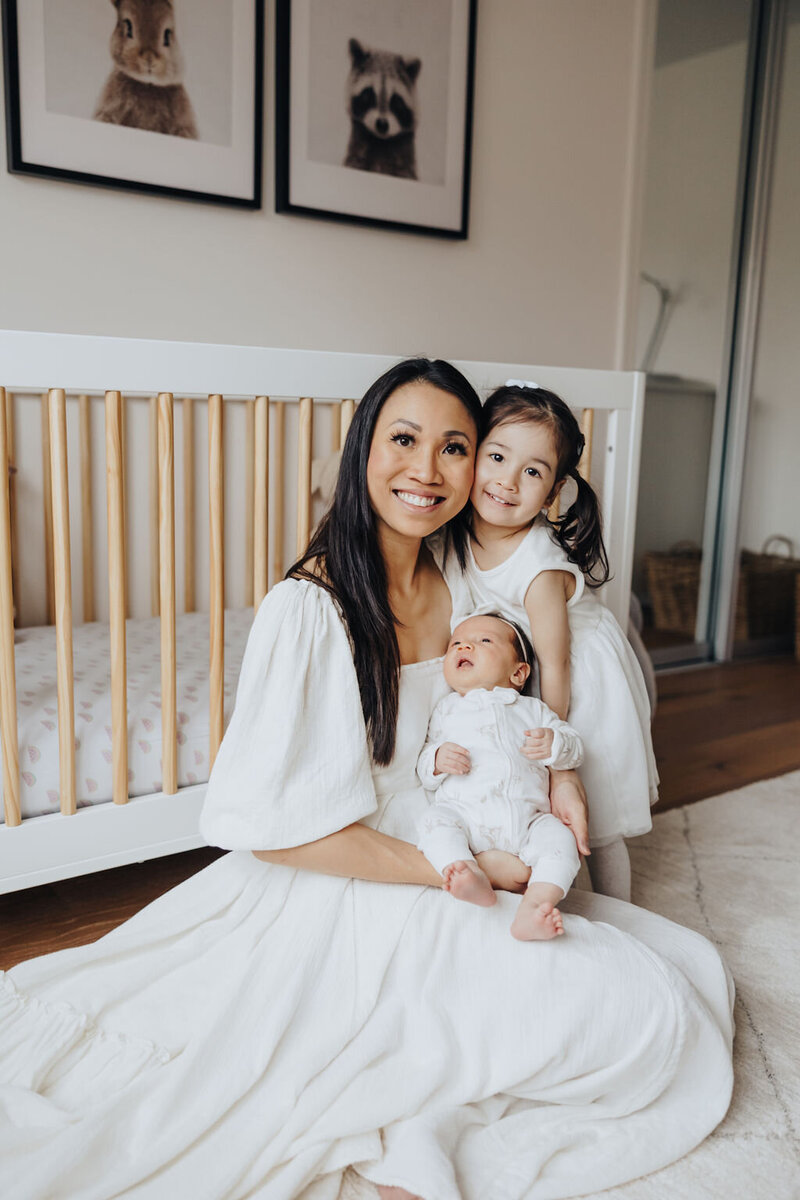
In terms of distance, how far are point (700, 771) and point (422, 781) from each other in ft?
4.51

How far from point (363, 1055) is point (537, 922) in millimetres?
234

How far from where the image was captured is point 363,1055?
3.34 ft

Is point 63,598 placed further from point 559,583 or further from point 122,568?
point 559,583

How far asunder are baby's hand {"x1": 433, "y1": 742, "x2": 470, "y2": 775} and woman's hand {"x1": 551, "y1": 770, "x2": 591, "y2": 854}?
0.44 feet

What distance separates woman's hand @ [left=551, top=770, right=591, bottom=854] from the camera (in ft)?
3.80

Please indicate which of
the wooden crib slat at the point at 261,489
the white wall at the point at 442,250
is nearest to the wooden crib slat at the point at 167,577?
the wooden crib slat at the point at 261,489

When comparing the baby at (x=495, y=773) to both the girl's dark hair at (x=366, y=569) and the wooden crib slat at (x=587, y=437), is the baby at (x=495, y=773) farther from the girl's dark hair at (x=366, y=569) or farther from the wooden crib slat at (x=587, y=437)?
the wooden crib slat at (x=587, y=437)

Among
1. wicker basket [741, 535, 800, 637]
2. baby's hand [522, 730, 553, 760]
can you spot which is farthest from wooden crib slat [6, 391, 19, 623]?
wicker basket [741, 535, 800, 637]

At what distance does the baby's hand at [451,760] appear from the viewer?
44.5 inches

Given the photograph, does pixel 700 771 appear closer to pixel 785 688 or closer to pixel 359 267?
pixel 785 688

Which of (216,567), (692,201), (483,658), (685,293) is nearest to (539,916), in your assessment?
(483,658)

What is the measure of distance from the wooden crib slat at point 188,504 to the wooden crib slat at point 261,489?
823 millimetres

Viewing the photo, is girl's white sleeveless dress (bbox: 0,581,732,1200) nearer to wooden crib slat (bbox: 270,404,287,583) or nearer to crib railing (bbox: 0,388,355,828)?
crib railing (bbox: 0,388,355,828)

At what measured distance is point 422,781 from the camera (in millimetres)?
1195
